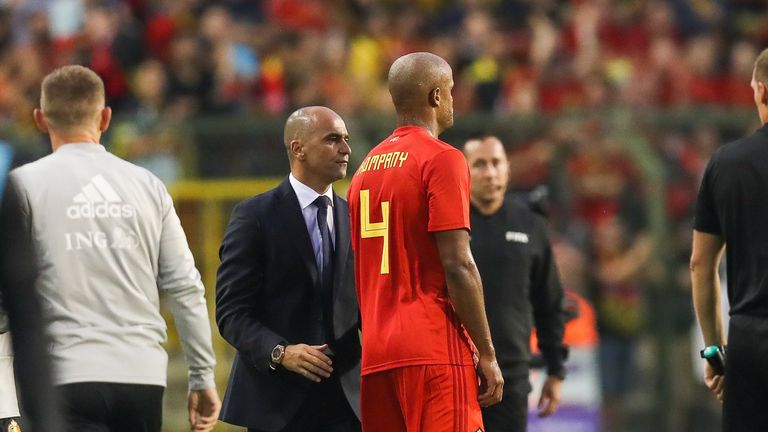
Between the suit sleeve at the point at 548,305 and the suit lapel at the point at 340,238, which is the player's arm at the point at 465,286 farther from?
the suit sleeve at the point at 548,305

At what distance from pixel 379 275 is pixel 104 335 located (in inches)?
50.9

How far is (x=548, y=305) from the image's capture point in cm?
859

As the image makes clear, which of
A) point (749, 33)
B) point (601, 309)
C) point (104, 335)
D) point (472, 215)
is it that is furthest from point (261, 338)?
point (749, 33)

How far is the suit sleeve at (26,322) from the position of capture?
14.8 ft

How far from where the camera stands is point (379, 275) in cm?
621

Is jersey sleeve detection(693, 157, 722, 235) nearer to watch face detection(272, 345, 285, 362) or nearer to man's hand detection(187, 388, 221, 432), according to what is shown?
watch face detection(272, 345, 285, 362)

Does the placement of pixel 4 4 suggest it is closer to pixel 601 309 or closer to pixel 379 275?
pixel 601 309

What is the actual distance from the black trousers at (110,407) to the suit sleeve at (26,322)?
60.5 inches

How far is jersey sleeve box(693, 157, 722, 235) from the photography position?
21.7 ft

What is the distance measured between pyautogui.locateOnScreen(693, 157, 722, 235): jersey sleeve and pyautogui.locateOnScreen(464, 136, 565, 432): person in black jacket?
1.73 m

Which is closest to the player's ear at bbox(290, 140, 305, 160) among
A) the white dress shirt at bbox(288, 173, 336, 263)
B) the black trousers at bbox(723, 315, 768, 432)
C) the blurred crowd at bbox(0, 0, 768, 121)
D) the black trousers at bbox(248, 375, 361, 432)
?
the white dress shirt at bbox(288, 173, 336, 263)

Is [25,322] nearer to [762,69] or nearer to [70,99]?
[70,99]

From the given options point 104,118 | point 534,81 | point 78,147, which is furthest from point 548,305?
point 534,81

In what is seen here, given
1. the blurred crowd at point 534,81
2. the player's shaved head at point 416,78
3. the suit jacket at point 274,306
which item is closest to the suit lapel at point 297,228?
the suit jacket at point 274,306
